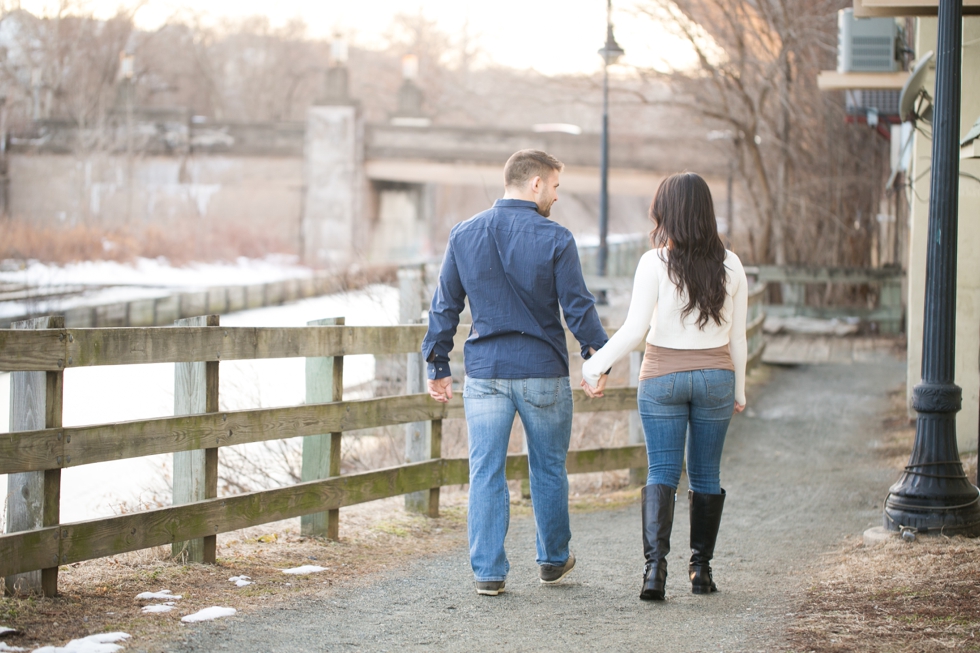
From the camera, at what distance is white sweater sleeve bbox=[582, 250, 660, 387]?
14.4 feet

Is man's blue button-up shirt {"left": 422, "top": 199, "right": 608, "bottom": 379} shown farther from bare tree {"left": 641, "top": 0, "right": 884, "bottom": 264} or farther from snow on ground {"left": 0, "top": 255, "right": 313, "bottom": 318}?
snow on ground {"left": 0, "top": 255, "right": 313, "bottom": 318}

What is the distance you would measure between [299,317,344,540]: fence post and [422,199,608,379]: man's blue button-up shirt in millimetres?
1077

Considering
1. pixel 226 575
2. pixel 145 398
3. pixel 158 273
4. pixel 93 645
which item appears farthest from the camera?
pixel 158 273

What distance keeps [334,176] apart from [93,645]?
3940 cm

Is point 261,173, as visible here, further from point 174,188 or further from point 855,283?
point 855,283

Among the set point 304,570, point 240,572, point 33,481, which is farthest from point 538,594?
point 33,481

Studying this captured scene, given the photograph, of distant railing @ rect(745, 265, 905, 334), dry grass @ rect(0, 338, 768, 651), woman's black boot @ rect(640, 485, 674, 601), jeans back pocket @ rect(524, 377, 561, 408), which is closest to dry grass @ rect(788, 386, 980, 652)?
woman's black boot @ rect(640, 485, 674, 601)

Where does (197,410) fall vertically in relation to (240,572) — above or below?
above

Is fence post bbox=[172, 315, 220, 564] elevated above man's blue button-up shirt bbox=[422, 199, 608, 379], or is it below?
below

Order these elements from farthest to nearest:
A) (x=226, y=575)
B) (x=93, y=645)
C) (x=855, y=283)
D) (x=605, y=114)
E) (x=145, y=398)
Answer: (x=855, y=283), (x=605, y=114), (x=145, y=398), (x=226, y=575), (x=93, y=645)

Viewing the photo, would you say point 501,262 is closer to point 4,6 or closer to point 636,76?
point 636,76

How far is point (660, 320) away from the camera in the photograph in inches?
176

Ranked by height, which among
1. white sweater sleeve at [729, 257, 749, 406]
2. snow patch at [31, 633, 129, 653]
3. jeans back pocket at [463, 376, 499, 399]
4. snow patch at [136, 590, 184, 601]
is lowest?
snow patch at [136, 590, 184, 601]

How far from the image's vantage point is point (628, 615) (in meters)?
4.35
